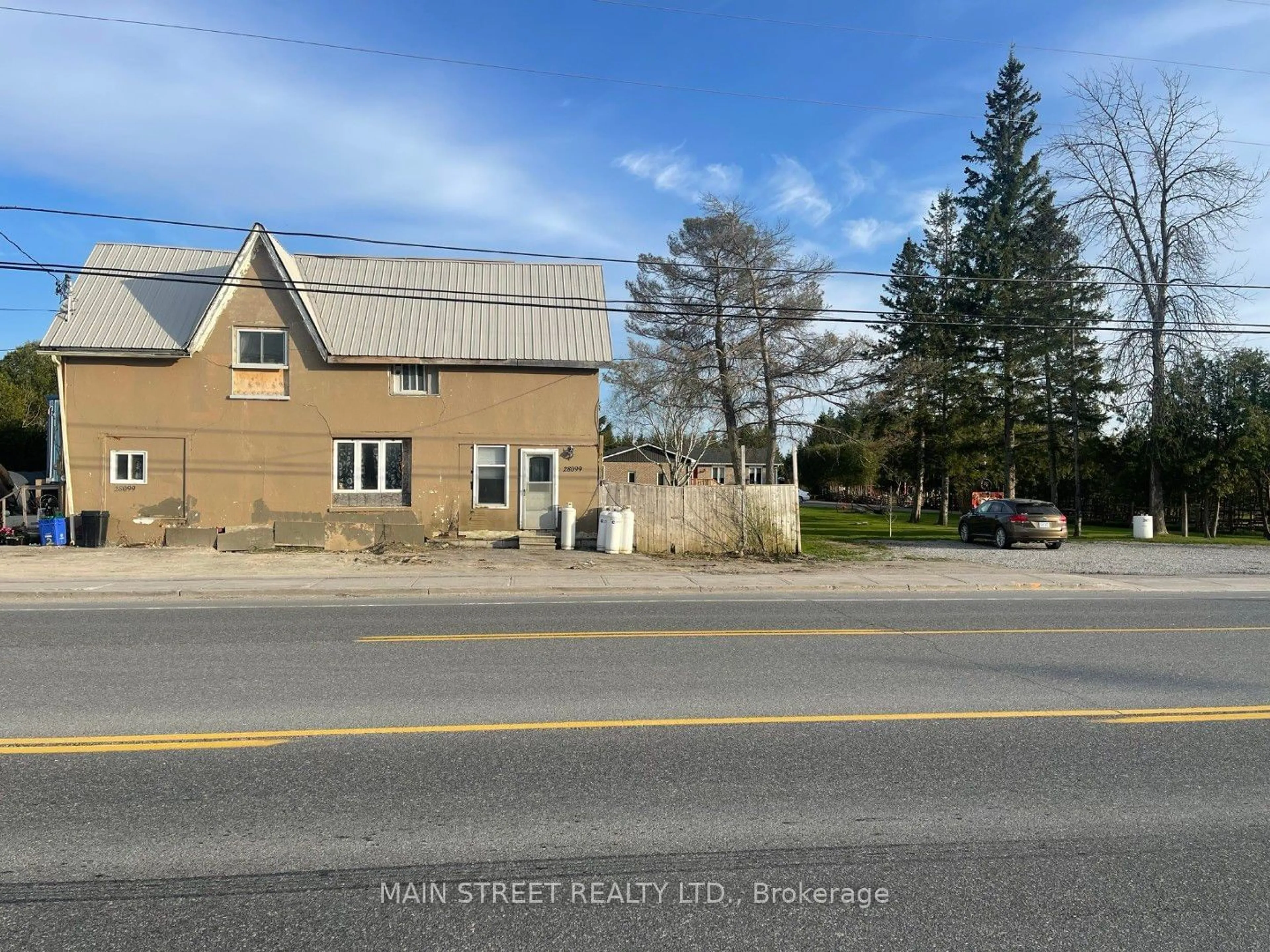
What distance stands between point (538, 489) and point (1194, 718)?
17.1m

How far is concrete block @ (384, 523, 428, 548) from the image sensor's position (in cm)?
2092

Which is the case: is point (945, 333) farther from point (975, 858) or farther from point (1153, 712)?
point (975, 858)

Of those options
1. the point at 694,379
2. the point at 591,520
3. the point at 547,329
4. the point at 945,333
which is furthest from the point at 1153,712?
the point at 945,333

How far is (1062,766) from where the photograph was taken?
16.9 feet

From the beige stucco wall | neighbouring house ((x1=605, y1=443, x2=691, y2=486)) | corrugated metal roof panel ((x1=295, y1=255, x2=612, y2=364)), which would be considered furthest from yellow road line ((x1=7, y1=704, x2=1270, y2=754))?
neighbouring house ((x1=605, y1=443, x2=691, y2=486))

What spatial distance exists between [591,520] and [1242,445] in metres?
26.0

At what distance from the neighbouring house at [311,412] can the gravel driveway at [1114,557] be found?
10.0 m

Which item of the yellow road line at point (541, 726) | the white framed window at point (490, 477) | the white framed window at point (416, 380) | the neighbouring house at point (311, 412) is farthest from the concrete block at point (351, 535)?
the yellow road line at point (541, 726)

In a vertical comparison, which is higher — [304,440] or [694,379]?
[694,379]

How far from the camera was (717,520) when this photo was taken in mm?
20703

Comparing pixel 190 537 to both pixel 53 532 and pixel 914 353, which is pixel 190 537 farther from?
pixel 914 353

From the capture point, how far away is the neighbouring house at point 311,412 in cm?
2094

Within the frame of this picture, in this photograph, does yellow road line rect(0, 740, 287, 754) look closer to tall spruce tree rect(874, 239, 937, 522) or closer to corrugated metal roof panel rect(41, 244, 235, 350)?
corrugated metal roof panel rect(41, 244, 235, 350)

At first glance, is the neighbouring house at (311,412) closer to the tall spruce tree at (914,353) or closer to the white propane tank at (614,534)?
the white propane tank at (614,534)
